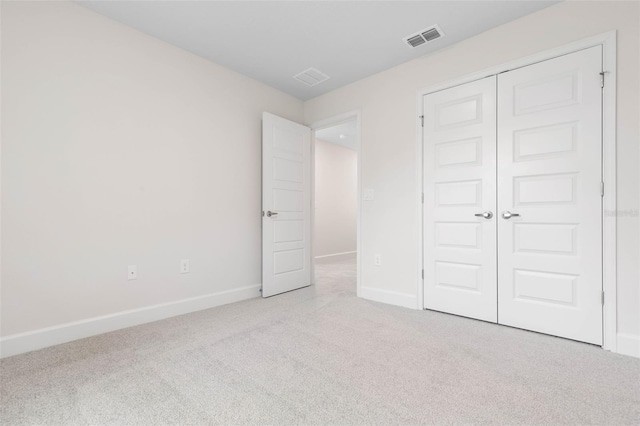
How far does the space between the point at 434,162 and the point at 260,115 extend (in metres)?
2.05

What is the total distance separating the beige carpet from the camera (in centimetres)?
135

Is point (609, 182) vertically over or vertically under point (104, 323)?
over

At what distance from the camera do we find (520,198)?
238 centimetres

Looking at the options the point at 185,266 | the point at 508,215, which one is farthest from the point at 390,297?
the point at 185,266

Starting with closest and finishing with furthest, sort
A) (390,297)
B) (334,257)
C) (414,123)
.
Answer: (414,123)
(390,297)
(334,257)

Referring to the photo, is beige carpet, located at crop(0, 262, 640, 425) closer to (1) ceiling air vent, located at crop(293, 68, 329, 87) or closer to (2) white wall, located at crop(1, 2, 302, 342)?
(2) white wall, located at crop(1, 2, 302, 342)

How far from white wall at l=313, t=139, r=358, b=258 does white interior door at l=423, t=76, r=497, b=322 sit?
3.39 m

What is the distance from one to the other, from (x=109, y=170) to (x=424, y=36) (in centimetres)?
288

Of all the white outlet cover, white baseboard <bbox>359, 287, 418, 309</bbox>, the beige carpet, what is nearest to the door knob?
the beige carpet

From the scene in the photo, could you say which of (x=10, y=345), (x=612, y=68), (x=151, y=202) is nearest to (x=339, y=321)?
(x=151, y=202)

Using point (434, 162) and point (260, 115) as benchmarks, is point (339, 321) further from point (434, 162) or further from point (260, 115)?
point (260, 115)

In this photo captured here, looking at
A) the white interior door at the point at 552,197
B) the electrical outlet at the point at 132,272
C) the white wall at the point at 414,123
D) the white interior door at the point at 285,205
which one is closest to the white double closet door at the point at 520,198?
the white interior door at the point at 552,197

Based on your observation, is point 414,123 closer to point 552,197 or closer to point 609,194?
point 552,197

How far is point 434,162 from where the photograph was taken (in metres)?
2.85
